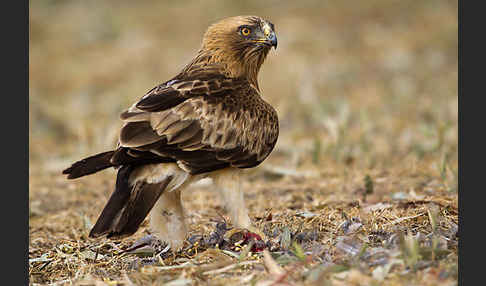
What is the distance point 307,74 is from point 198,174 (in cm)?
796

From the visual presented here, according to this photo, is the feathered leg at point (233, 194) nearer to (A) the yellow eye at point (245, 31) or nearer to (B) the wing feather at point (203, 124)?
(B) the wing feather at point (203, 124)

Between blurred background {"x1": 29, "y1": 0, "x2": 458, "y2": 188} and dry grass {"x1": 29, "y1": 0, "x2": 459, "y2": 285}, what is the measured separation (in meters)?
0.04

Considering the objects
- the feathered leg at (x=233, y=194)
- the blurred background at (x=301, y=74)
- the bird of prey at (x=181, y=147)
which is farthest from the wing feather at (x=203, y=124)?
the blurred background at (x=301, y=74)

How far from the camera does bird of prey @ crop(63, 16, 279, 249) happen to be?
14.8ft

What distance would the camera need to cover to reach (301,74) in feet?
40.9

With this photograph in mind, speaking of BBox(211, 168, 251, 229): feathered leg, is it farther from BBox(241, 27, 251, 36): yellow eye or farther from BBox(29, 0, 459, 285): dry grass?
BBox(241, 27, 251, 36): yellow eye

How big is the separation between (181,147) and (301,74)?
319 inches

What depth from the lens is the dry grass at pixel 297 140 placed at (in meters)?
4.16

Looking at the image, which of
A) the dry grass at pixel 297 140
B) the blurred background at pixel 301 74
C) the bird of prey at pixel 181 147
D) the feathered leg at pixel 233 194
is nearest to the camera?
the dry grass at pixel 297 140

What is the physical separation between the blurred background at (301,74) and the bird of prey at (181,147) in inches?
90.7

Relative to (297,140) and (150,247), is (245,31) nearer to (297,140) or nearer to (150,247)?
(150,247)

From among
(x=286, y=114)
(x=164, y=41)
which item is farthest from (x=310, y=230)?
(x=164, y=41)

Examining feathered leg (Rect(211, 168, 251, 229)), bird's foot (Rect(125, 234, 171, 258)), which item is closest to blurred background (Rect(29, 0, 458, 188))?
feathered leg (Rect(211, 168, 251, 229))

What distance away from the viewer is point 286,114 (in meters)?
10.7
